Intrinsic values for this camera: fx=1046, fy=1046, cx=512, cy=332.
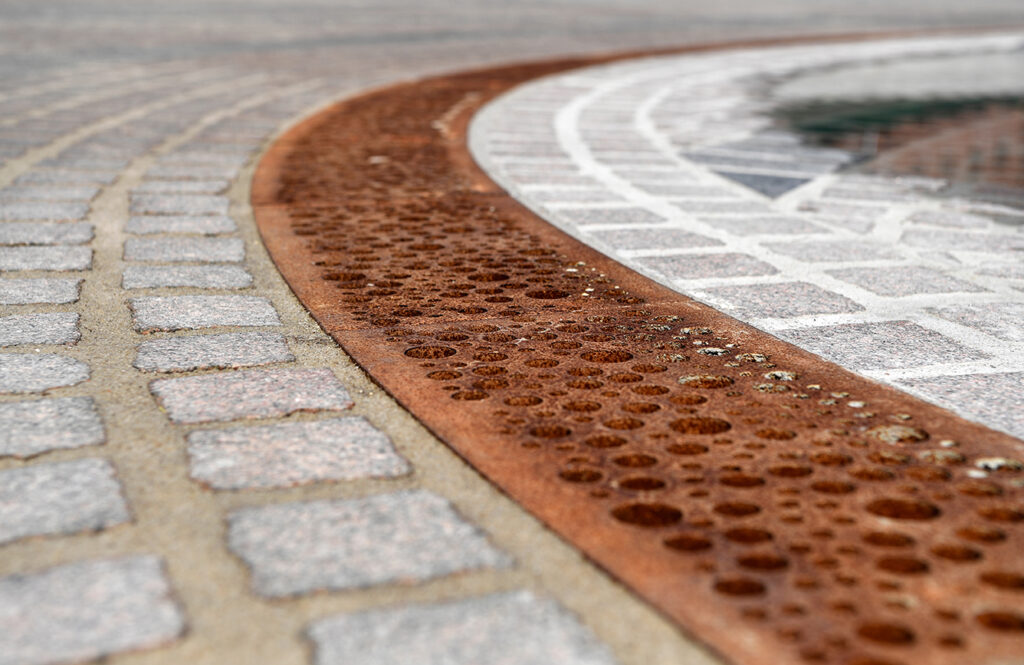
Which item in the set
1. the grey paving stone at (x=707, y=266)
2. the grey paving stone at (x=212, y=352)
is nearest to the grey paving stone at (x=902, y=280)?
the grey paving stone at (x=707, y=266)

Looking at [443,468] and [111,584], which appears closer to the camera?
[111,584]

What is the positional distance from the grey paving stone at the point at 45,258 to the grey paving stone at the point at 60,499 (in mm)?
1652

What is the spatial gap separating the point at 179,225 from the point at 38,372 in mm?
1731

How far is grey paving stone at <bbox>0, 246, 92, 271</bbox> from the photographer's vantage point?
3537 mm

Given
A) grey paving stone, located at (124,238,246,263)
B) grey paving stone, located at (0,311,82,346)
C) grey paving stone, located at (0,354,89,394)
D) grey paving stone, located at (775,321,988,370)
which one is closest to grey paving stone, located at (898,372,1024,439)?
grey paving stone, located at (775,321,988,370)

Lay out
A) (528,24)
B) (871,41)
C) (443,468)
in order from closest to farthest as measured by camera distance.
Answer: (443,468)
(871,41)
(528,24)

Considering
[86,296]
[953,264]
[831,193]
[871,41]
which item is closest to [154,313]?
[86,296]

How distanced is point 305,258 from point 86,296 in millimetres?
791

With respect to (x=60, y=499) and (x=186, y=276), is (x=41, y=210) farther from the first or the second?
(x=60, y=499)

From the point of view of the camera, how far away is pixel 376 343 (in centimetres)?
287

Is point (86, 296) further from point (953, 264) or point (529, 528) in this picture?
point (953, 264)

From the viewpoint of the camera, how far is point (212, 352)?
2750 mm

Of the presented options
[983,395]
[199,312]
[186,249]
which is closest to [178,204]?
[186,249]

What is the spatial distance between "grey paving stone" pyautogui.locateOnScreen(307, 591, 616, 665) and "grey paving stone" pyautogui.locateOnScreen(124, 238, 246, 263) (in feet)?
7.78
